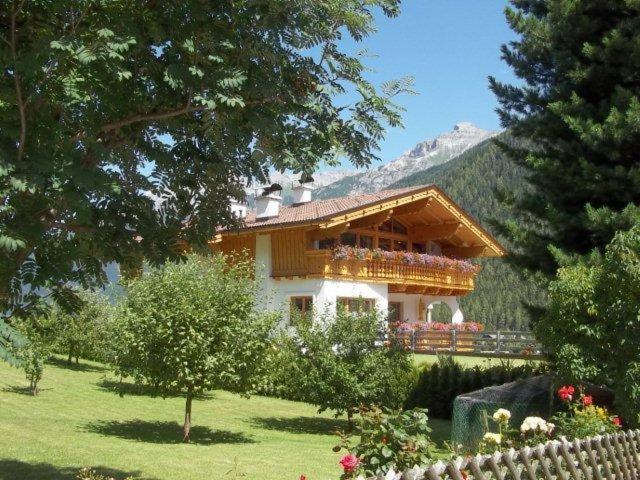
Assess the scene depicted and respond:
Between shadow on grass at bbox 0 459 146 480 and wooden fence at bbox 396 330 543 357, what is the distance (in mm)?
16130

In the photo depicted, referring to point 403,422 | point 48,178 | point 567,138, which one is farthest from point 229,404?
point 48,178

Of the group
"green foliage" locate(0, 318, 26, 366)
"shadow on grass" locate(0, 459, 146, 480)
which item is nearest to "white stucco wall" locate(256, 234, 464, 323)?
"shadow on grass" locate(0, 459, 146, 480)

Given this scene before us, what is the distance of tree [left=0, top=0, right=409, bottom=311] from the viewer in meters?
4.80

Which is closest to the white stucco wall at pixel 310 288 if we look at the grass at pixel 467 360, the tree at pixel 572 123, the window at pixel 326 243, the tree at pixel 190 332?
the window at pixel 326 243

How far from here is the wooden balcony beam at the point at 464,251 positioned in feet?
122

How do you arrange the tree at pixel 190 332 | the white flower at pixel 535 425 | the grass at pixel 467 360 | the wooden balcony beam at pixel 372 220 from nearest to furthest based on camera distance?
the white flower at pixel 535 425, the tree at pixel 190 332, the grass at pixel 467 360, the wooden balcony beam at pixel 372 220

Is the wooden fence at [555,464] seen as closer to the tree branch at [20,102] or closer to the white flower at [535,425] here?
the white flower at [535,425]

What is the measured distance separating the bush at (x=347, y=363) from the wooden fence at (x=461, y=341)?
683 centimetres

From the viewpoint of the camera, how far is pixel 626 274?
11.7 meters

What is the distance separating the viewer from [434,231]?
35438 mm

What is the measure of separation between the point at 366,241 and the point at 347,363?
14930mm

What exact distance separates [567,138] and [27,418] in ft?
46.4

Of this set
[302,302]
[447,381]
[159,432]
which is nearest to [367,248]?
[302,302]

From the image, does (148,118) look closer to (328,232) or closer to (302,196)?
(328,232)
